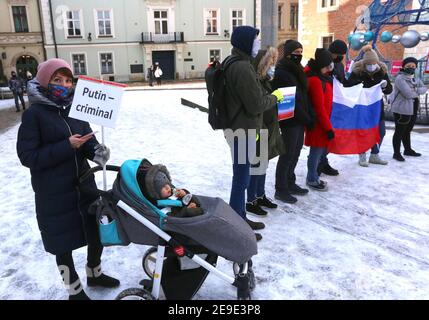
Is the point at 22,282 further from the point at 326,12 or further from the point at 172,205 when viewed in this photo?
the point at 326,12

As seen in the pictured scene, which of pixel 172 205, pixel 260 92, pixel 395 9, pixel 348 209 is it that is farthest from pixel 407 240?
pixel 395 9

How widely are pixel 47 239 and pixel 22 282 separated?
872 mm

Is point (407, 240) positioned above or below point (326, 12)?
below

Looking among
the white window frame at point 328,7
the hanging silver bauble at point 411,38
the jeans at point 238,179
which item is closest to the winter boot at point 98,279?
the jeans at point 238,179

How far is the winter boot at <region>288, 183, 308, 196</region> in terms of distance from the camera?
4.94 metres

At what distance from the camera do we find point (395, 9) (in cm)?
1095

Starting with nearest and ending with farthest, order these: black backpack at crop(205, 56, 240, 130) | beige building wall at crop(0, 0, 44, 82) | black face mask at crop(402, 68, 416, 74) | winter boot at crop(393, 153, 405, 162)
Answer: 1. black backpack at crop(205, 56, 240, 130)
2. black face mask at crop(402, 68, 416, 74)
3. winter boot at crop(393, 153, 405, 162)
4. beige building wall at crop(0, 0, 44, 82)

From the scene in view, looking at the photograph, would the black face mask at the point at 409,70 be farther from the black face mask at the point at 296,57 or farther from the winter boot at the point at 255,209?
the winter boot at the point at 255,209

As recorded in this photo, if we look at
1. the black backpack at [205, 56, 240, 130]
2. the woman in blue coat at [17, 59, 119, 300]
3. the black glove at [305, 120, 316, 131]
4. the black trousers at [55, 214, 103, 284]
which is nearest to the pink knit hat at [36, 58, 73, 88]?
the woman in blue coat at [17, 59, 119, 300]

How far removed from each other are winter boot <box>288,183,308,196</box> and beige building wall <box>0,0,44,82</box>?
29.6 metres

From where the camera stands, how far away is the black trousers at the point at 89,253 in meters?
2.69

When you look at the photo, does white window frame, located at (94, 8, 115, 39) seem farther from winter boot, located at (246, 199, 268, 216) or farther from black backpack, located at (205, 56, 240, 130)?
black backpack, located at (205, 56, 240, 130)

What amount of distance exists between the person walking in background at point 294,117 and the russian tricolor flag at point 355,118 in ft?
3.63

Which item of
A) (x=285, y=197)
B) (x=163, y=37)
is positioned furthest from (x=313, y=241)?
(x=163, y=37)
